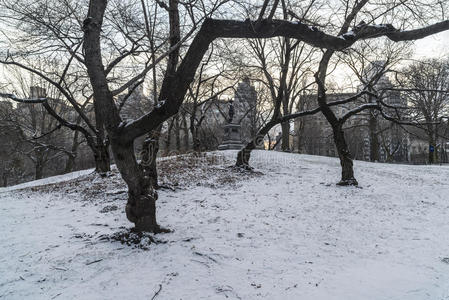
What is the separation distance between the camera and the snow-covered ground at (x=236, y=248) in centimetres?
288

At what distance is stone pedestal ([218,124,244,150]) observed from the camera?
56.7 feet

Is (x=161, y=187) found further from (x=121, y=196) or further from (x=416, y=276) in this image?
(x=416, y=276)

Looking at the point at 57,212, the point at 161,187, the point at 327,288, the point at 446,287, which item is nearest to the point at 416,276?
the point at 446,287

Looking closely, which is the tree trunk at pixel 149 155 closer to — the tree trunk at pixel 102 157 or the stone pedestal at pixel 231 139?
the tree trunk at pixel 102 157

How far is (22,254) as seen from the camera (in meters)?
3.56

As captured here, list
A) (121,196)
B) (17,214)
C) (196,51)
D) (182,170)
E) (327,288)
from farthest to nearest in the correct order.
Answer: (182,170) < (121,196) < (17,214) < (196,51) < (327,288)

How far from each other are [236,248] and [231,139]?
14.2 m

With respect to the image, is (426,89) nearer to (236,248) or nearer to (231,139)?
(236,248)

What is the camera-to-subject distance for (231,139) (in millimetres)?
17875

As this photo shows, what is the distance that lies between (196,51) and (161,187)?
493 centimetres

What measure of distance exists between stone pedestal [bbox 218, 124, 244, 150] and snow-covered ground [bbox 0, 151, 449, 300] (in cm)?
1003

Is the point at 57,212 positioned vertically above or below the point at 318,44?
below

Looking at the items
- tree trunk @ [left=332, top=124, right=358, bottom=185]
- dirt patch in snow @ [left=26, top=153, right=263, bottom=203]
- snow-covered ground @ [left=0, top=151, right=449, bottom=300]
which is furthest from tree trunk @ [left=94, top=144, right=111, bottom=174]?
tree trunk @ [left=332, top=124, right=358, bottom=185]

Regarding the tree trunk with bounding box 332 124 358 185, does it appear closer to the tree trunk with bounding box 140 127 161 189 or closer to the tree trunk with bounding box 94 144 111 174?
the tree trunk with bounding box 140 127 161 189
